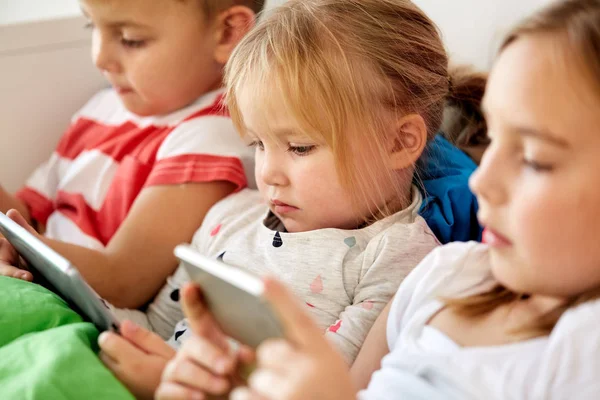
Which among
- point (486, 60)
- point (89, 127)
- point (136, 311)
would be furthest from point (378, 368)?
point (89, 127)

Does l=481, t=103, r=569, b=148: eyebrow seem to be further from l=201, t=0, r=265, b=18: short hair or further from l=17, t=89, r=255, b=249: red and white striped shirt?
l=201, t=0, r=265, b=18: short hair

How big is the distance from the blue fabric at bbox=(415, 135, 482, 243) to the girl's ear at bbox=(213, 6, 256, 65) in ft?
1.40

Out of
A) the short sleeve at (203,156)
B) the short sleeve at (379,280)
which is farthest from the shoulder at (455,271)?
the short sleeve at (203,156)

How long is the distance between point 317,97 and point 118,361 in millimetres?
412

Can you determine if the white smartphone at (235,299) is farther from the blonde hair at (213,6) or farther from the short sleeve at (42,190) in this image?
the short sleeve at (42,190)

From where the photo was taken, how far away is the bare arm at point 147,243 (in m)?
1.17

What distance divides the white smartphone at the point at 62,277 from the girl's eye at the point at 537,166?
0.46 m

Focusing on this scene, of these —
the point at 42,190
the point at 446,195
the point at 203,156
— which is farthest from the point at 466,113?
the point at 42,190

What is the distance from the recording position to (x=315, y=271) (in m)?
0.97

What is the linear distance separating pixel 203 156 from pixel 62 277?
45cm

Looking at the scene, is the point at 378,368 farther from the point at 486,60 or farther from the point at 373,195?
the point at 486,60

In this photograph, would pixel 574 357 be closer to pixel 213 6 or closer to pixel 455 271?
pixel 455 271

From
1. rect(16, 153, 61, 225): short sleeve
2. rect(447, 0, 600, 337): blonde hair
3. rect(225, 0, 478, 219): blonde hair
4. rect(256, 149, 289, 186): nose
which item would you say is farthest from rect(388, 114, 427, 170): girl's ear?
rect(16, 153, 61, 225): short sleeve

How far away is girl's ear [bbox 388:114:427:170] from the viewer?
3.23 ft
